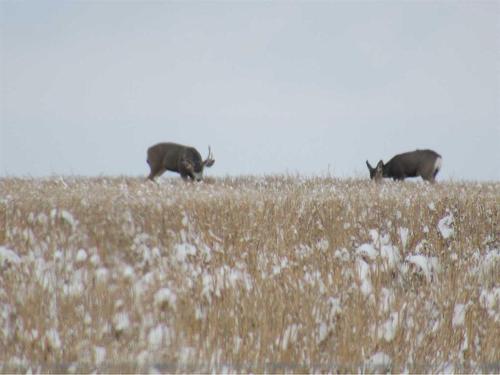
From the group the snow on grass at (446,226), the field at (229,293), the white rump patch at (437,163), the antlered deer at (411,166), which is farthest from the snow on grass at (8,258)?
the white rump patch at (437,163)

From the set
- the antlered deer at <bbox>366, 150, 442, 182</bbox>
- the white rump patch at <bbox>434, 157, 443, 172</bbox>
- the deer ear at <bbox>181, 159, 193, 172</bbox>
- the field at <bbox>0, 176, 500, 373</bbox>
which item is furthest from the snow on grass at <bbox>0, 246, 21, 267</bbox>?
the white rump patch at <bbox>434, 157, 443, 172</bbox>

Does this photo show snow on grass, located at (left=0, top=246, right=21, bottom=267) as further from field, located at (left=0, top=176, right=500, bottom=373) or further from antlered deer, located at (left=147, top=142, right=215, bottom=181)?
antlered deer, located at (left=147, top=142, right=215, bottom=181)

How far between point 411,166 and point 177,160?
25.5ft

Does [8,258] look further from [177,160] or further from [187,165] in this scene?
[177,160]

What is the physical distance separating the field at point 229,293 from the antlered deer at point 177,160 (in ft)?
30.1

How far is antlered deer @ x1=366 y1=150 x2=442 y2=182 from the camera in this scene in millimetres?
19172

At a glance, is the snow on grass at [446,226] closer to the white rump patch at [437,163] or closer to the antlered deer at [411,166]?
the antlered deer at [411,166]

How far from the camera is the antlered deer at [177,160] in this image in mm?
17219

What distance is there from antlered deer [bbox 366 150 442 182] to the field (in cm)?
1143

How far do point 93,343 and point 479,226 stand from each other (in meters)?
5.79

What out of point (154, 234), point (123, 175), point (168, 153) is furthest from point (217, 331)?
point (123, 175)

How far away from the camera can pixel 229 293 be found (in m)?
5.44

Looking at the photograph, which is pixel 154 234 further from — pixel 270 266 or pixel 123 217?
pixel 270 266

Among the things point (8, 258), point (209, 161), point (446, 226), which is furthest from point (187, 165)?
point (8, 258)
